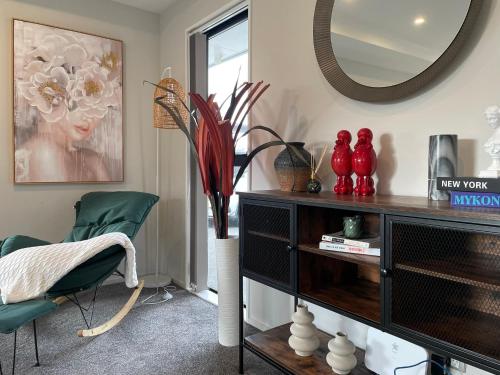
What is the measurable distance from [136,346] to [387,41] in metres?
2.16

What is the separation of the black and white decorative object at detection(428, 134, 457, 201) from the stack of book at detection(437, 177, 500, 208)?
172 millimetres

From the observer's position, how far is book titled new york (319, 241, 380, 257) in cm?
135

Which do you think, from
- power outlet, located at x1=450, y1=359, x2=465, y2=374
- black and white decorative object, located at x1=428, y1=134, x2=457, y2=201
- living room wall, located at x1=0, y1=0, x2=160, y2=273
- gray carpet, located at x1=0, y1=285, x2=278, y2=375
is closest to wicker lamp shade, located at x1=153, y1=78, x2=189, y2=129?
living room wall, located at x1=0, y1=0, x2=160, y2=273

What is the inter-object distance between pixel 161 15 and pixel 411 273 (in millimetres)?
3414

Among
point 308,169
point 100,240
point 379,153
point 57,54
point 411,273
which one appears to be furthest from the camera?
point 57,54

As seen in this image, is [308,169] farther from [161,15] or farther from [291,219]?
[161,15]

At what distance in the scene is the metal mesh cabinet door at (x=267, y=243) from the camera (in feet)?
5.42

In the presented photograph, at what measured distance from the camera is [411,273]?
1.18m

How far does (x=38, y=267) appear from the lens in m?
1.93

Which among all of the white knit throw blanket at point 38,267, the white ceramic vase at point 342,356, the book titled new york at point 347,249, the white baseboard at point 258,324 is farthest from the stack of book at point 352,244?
the white knit throw blanket at point 38,267

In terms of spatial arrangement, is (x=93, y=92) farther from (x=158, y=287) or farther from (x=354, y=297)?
(x=354, y=297)

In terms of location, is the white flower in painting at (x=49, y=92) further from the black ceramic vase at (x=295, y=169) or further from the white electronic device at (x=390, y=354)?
the white electronic device at (x=390, y=354)

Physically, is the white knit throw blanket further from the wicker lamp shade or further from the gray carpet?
the wicker lamp shade

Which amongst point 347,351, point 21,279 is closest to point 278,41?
point 347,351
